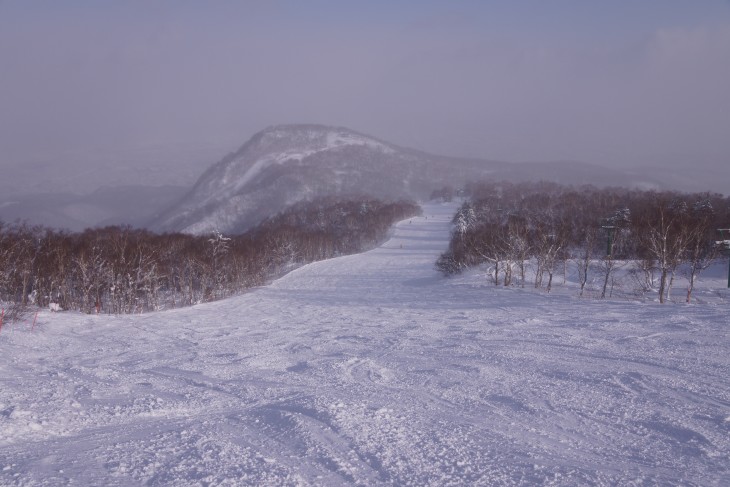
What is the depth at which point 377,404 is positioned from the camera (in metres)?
8.92

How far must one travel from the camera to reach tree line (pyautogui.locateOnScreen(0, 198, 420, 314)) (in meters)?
32.8

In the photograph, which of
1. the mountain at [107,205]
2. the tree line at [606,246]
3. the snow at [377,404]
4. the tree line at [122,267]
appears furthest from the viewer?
the mountain at [107,205]

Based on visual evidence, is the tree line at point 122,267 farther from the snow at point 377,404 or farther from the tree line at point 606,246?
the tree line at point 606,246

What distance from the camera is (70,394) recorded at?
9.80m

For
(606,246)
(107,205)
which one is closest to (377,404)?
(606,246)

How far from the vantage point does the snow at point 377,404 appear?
6.30m

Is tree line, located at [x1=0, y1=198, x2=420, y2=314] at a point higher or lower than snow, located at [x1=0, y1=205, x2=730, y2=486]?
lower

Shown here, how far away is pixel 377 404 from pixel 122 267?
33.4 m

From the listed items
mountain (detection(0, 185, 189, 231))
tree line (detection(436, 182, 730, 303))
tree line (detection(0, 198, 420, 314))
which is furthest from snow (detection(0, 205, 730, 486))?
mountain (detection(0, 185, 189, 231))

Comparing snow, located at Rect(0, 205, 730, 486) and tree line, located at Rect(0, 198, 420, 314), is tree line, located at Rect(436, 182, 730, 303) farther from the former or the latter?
tree line, located at Rect(0, 198, 420, 314)

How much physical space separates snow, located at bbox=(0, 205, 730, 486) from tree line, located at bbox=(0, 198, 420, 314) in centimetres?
1552

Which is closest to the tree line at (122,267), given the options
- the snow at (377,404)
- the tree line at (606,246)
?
the snow at (377,404)

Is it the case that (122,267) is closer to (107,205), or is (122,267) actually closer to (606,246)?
(606,246)

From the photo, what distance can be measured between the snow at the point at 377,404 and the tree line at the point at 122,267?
15.5 metres
